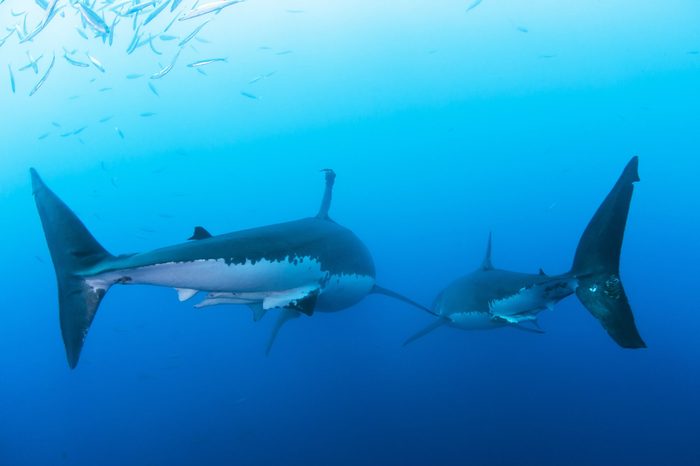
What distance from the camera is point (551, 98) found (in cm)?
3459

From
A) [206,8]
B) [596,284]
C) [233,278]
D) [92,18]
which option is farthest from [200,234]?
[92,18]

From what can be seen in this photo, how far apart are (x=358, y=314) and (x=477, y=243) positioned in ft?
32.9

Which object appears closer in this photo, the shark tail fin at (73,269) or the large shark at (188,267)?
the large shark at (188,267)

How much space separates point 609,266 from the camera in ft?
10.5

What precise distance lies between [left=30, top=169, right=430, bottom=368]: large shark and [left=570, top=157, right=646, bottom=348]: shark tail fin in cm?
210

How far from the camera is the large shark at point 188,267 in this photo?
2121 mm

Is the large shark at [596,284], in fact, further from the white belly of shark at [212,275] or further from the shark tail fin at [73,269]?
the shark tail fin at [73,269]

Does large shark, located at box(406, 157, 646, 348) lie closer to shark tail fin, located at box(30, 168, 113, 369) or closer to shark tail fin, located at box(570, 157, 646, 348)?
shark tail fin, located at box(570, 157, 646, 348)

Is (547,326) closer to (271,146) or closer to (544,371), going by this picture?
(544,371)

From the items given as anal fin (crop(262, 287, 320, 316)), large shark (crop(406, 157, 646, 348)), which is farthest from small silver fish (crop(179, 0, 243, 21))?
large shark (crop(406, 157, 646, 348))

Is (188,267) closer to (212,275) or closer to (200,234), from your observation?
(212,275)

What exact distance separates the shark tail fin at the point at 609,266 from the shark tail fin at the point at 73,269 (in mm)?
3349

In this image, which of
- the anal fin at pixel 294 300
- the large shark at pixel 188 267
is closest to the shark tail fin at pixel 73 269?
the large shark at pixel 188 267

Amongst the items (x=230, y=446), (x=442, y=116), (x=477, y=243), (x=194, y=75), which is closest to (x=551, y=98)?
(x=442, y=116)
